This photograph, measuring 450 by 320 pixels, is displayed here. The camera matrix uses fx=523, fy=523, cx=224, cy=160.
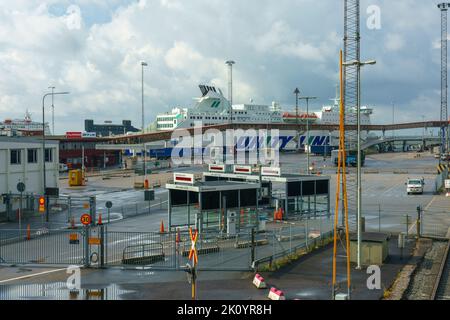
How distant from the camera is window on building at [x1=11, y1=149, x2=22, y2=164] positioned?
3784 centimetres

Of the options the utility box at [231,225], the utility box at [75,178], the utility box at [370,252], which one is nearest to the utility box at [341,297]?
the utility box at [370,252]

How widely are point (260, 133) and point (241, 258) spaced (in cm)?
10575

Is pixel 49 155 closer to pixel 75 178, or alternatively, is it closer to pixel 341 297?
pixel 75 178

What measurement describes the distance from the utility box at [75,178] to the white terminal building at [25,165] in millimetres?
15493

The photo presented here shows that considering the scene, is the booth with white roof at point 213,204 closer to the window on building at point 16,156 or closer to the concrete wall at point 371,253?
the concrete wall at point 371,253

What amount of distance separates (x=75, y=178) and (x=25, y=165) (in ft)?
67.6

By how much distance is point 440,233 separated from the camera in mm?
27422

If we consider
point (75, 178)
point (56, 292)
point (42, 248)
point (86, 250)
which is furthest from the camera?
point (75, 178)

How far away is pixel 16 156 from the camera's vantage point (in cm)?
3822

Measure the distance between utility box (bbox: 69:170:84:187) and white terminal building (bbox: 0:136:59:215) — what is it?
50.8 feet

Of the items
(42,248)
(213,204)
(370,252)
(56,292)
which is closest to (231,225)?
(213,204)

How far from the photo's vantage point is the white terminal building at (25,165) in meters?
36.6

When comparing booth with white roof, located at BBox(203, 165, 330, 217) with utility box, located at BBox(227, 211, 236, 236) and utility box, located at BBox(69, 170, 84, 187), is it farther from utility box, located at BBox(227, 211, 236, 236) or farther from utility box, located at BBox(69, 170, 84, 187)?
utility box, located at BBox(69, 170, 84, 187)

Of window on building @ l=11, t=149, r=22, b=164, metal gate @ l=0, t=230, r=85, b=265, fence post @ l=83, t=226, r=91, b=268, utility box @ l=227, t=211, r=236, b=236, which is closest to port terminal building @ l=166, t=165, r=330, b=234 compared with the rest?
utility box @ l=227, t=211, r=236, b=236
